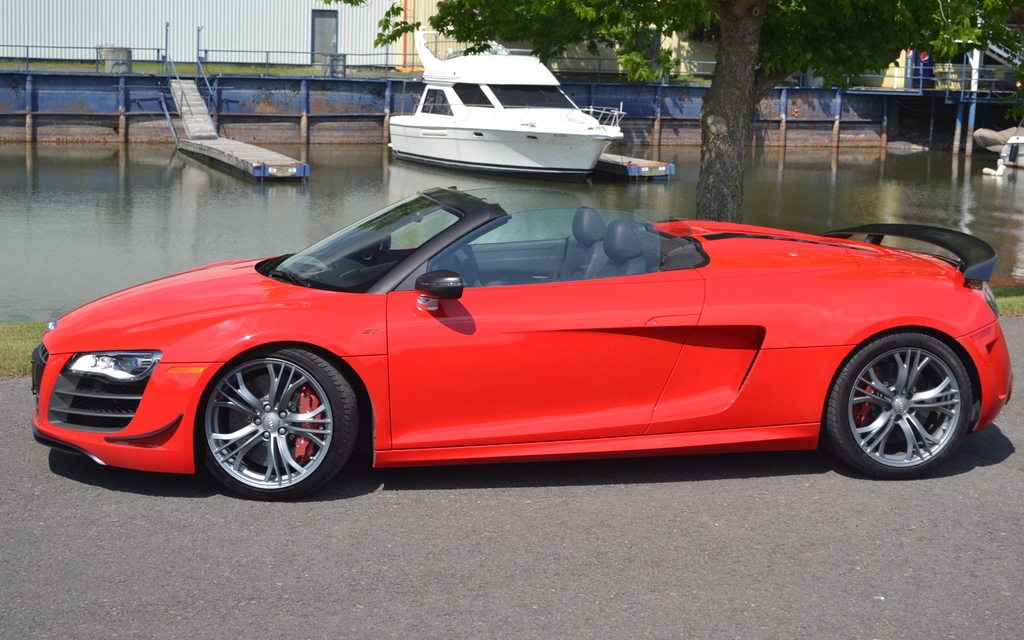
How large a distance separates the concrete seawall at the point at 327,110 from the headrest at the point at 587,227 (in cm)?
3385

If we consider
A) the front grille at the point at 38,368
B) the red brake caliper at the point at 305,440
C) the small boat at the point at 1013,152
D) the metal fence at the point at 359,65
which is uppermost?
the metal fence at the point at 359,65

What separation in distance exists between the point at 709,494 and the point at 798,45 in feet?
27.2

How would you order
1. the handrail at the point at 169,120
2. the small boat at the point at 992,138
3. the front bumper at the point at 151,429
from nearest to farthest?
the front bumper at the point at 151,429, the handrail at the point at 169,120, the small boat at the point at 992,138

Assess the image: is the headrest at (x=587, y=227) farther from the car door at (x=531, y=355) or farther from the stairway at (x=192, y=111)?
the stairway at (x=192, y=111)

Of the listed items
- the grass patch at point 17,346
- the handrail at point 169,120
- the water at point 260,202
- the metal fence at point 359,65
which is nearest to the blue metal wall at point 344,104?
the handrail at point 169,120

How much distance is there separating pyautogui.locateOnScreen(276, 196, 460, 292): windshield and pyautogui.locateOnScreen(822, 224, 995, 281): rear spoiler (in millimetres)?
2460

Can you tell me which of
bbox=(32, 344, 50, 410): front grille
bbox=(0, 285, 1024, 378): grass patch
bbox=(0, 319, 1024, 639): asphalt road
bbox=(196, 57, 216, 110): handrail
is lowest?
bbox=(0, 319, 1024, 639): asphalt road

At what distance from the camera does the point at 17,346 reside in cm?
762

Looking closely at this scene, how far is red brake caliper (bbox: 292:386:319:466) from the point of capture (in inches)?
187

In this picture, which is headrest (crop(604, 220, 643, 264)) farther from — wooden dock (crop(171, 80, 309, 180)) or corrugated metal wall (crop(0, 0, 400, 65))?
corrugated metal wall (crop(0, 0, 400, 65))

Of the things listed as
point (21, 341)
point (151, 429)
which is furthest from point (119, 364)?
point (21, 341)

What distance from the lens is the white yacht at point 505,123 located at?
30000 millimetres

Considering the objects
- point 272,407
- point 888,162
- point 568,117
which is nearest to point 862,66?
point 272,407

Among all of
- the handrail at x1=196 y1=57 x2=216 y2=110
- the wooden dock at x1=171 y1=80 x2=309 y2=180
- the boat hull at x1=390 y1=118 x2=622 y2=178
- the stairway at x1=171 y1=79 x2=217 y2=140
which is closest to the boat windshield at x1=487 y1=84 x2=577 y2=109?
the boat hull at x1=390 y1=118 x2=622 y2=178
